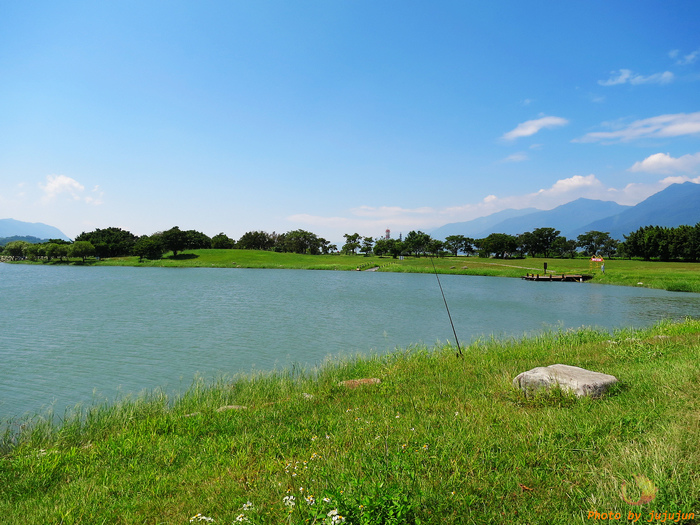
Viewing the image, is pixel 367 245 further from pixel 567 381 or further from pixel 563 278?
pixel 567 381

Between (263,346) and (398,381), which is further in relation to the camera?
(263,346)

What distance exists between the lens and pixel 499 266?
90812 mm

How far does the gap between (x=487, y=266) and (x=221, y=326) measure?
254ft

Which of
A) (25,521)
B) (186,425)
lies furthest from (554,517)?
(186,425)

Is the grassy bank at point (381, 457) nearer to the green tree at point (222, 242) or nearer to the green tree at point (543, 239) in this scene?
the green tree at point (543, 239)

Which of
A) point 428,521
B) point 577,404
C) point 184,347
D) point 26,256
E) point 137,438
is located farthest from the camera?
point 26,256

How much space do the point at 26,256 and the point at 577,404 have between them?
7438 inches

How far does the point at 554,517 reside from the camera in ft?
13.0

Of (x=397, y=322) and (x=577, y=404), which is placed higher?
(x=577, y=404)

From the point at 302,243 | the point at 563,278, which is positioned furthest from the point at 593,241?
the point at 302,243

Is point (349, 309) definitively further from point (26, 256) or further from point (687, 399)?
point (26, 256)

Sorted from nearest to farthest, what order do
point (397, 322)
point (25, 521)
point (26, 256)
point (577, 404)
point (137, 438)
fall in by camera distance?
point (25, 521) < point (577, 404) < point (137, 438) < point (397, 322) < point (26, 256)

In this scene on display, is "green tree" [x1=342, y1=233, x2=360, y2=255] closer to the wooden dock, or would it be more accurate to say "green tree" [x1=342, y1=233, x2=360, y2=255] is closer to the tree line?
the tree line

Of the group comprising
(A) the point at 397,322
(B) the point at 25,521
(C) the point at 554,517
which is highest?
(C) the point at 554,517
